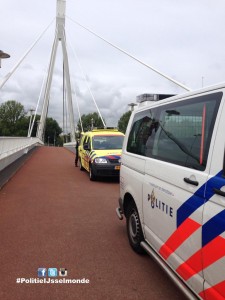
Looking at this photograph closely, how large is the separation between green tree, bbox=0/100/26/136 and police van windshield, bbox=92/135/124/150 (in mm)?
112948

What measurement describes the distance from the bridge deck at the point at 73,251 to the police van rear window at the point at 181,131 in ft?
4.55

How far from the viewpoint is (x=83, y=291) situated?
3479 millimetres

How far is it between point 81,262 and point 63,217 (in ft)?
7.37

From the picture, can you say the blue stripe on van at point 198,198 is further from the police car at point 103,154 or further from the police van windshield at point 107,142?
the police van windshield at point 107,142

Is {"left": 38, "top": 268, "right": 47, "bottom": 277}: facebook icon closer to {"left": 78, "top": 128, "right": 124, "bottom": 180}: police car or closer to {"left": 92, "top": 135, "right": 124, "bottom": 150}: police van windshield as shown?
{"left": 78, "top": 128, "right": 124, "bottom": 180}: police car

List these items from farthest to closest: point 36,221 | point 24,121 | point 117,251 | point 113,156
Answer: point 24,121
point 113,156
point 36,221
point 117,251

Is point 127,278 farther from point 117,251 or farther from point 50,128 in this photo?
point 50,128

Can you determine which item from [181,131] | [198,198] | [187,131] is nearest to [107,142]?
[181,131]

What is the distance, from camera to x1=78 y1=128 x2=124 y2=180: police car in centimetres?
1093

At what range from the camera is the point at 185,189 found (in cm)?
298

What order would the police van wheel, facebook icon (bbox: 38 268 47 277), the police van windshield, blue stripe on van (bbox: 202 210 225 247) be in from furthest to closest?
the police van windshield
the police van wheel
facebook icon (bbox: 38 268 47 277)
blue stripe on van (bbox: 202 210 225 247)

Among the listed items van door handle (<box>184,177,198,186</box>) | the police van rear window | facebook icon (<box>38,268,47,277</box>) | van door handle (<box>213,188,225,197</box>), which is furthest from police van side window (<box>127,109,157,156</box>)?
facebook icon (<box>38,268,47,277</box>)

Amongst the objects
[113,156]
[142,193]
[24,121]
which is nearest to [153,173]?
[142,193]

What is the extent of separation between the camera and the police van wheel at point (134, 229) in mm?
4436
